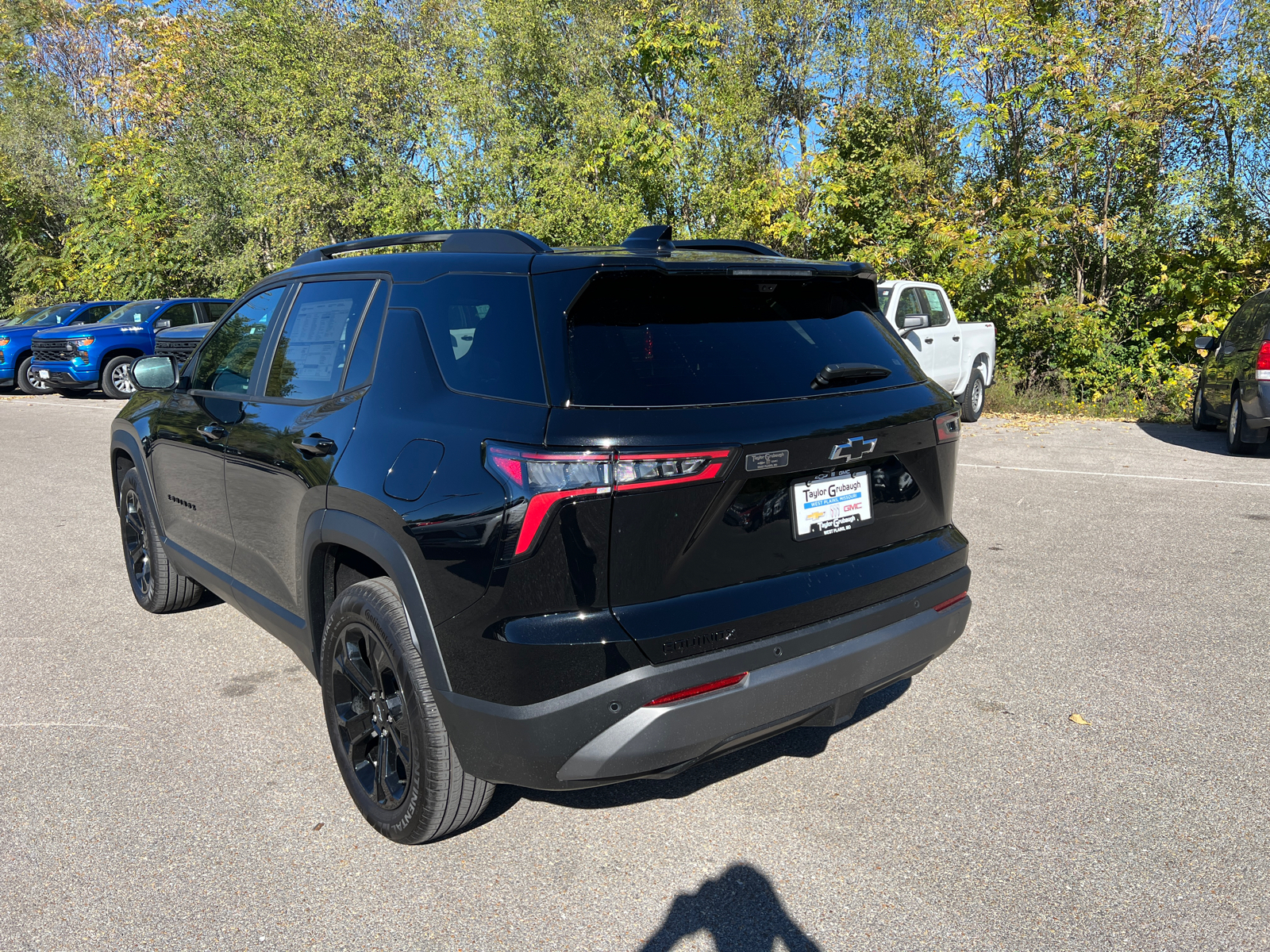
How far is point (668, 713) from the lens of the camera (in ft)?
7.91

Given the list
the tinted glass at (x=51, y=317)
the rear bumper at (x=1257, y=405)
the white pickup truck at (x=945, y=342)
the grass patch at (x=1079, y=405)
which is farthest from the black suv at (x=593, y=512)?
the tinted glass at (x=51, y=317)

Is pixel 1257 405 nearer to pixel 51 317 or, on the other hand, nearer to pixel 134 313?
pixel 134 313

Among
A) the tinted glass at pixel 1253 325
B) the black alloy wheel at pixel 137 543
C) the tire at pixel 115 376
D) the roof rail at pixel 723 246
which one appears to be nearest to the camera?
the roof rail at pixel 723 246

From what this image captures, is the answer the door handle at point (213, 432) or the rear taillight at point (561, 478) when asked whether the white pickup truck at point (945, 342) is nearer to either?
the door handle at point (213, 432)

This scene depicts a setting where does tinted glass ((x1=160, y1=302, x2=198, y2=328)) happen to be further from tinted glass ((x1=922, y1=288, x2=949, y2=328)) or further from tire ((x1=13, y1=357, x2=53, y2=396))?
tinted glass ((x1=922, y1=288, x2=949, y2=328))

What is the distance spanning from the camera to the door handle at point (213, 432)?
3.91 metres

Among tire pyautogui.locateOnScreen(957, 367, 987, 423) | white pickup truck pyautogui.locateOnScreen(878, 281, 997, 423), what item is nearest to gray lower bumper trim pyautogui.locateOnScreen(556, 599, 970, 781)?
white pickup truck pyautogui.locateOnScreen(878, 281, 997, 423)

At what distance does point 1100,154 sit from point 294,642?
16134 millimetres

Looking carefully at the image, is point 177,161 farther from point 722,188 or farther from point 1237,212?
point 1237,212

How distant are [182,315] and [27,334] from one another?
14.4ft

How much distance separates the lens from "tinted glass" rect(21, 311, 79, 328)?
21.3 m

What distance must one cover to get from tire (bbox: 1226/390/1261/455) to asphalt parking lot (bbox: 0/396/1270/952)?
6103mm

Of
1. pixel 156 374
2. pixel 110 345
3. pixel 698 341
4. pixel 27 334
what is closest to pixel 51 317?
pixel 27 334

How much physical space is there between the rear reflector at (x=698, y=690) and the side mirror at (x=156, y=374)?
3395 millimetres
